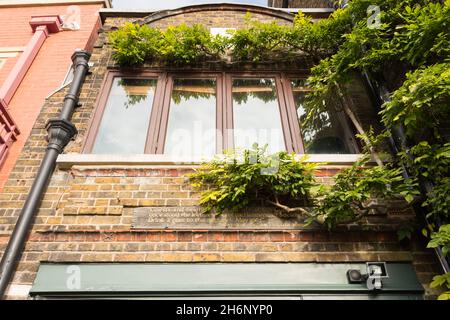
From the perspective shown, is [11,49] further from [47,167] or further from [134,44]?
[47,167]

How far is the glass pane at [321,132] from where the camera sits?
4.29m

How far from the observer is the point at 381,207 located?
349 cm

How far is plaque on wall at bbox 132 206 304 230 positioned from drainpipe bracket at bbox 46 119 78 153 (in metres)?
1.46

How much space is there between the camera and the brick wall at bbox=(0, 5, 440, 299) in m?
3.21

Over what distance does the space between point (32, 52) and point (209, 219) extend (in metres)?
5.14

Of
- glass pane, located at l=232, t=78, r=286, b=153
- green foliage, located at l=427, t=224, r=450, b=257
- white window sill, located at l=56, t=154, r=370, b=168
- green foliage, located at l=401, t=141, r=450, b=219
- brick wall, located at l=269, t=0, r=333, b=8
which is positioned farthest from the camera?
brick wall, located at l=269, t=0, r=333, b=8

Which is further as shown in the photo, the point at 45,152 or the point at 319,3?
the point at 319,3

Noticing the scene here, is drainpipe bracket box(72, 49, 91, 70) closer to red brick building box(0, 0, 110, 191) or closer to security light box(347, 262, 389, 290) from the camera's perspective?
red brick building box(0, 0, 110, 191)

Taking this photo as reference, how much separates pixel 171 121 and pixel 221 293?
2511 mm

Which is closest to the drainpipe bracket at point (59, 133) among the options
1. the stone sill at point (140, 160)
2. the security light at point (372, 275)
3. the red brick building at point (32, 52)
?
the stone sill at point (140, 160)

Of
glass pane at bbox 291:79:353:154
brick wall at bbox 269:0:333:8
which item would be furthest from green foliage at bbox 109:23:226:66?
brick wall at bbox 269:0:333:8
